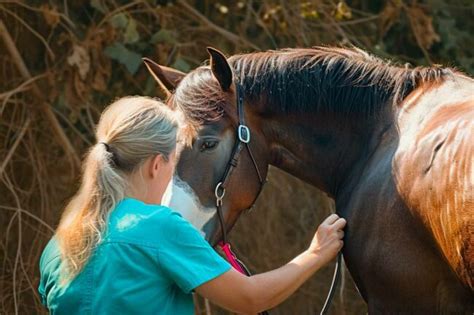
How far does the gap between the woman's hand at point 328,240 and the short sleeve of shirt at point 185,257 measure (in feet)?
1.77

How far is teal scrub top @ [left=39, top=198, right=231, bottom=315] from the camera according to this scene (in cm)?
245

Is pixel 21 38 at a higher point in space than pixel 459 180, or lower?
lower

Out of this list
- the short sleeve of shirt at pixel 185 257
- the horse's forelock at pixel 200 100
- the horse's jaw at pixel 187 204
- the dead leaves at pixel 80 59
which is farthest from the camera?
the dead leaves at pixel 80 59

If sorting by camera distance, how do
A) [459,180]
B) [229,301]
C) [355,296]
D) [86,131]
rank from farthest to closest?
[355,296] → [86,131] → [459,180] → [229,301]

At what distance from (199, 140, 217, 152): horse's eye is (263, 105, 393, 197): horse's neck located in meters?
0.23

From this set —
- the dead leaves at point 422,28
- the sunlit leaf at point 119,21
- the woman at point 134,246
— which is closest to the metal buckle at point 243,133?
the woman at point 134,246

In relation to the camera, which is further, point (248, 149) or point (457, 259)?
point (248, 149)

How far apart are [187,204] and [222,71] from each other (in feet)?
1.71

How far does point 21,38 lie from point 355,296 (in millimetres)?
3041

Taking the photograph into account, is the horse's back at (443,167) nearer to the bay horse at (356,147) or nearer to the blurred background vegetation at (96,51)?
the bay horse at (356,147)

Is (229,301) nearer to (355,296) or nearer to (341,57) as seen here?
(341,57)

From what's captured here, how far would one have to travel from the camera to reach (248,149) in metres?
3.47

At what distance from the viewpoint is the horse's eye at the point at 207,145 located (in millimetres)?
3430

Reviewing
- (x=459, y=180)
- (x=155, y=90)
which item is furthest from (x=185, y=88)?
(x=155, y=90)
